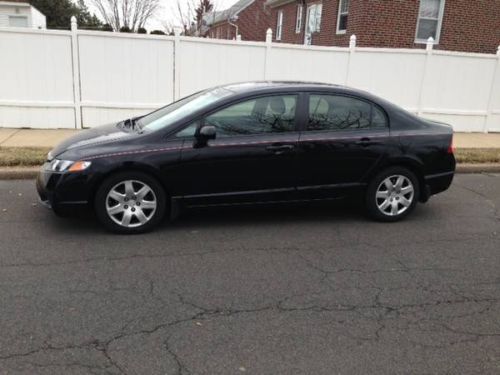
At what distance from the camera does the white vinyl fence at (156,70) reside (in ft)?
33.6

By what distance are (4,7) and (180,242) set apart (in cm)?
2395

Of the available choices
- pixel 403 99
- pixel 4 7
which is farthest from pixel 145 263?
pixel 4 7

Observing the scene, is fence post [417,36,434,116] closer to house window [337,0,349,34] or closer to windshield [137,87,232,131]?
house window [337,0,349,34]

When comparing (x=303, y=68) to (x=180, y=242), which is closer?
(x=180, y=242)

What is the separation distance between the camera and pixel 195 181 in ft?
17.2

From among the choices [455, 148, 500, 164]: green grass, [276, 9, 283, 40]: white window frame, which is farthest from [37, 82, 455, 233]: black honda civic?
[276, 9, 283, 40]: white window frame

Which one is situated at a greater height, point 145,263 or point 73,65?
point 73,65

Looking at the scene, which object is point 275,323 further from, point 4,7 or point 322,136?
point 4,7

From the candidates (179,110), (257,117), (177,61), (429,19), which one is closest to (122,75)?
(177,61)

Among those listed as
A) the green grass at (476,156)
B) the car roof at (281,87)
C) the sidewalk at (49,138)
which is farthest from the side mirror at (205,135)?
the green grass at (476,156)

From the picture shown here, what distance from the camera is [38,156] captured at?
25.5ft

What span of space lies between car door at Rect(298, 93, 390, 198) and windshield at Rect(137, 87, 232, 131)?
1025 mm

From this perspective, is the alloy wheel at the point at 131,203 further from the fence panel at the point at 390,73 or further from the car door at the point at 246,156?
the fence panel at the point at 390,73

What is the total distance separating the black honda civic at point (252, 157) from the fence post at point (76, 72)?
16.4 feet
